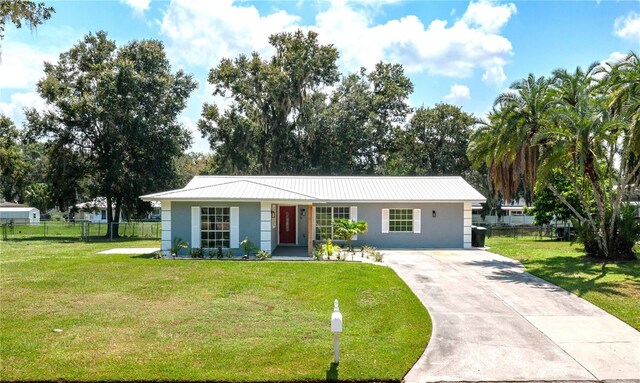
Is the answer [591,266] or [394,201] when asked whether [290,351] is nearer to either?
[591,266]

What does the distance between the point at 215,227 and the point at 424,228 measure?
9.76 metres

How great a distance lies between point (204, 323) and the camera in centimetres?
928

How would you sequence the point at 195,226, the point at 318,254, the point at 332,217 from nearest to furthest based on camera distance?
the point at 318,254
the point at 195,226
the point at 332,217

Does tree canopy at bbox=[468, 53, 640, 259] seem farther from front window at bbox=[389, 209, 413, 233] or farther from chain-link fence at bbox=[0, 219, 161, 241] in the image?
chain-link fence at bbox=[0, 219, 161, 241]

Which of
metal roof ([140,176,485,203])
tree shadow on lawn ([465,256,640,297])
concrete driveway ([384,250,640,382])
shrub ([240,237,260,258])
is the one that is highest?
metal roof ([140,176,485,203])

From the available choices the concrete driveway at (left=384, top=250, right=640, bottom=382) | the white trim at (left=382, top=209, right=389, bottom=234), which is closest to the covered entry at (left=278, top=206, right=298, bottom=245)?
the white trim at (left=382, top=209, right=389, bottom=234)

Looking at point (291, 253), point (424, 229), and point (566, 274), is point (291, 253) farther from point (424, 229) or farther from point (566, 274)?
point (566, 274)

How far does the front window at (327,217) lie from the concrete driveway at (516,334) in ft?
28.2

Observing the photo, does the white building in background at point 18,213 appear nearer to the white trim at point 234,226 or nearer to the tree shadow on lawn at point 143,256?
the tree shadow on lawn at point 143,256

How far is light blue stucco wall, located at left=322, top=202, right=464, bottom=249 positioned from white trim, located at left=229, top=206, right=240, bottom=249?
6.10 m

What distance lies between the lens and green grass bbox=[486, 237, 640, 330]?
10.9 m

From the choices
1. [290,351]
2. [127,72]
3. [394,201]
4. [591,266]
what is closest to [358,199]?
[394,201]

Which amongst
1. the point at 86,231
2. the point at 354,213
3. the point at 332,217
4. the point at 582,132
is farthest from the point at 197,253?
the point at 86,231

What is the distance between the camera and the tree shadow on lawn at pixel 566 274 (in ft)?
42.1
